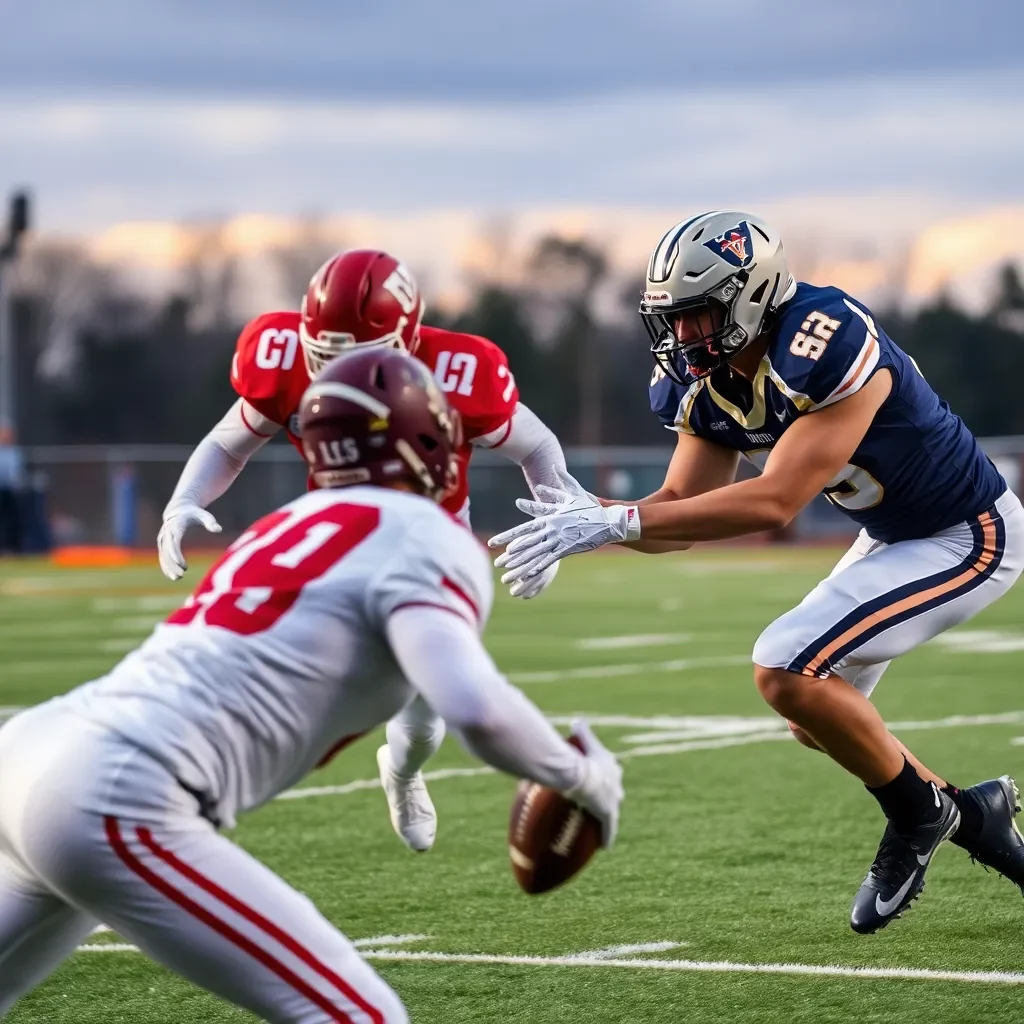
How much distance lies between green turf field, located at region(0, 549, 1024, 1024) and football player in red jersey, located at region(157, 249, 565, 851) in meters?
0.41

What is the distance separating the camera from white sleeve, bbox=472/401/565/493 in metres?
5.41

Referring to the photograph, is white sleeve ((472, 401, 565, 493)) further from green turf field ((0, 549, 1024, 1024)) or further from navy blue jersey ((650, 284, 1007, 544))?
green turf field ((0, 549, 1024, 1024))

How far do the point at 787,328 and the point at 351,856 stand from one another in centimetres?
224

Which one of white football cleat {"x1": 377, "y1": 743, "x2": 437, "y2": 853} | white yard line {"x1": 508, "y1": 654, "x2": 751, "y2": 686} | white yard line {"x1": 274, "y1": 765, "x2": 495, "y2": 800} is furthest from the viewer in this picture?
white yard line {"x1": 508, "y1": 654, "x2": 751, "y2": 686}

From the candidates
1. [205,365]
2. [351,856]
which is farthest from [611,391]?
[351,856]

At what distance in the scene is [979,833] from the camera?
197 inches

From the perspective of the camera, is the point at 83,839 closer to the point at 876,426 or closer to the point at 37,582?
the point at 876,426

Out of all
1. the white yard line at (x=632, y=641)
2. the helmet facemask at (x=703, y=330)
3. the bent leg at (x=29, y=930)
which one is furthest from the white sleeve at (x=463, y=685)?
the white yard line at (x=632, y=641)

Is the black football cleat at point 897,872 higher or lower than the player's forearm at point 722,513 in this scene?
lower

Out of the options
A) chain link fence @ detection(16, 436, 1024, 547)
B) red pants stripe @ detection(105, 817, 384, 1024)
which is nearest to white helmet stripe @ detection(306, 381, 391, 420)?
red pants stripe @ detection(105, 817, 384, 1024)

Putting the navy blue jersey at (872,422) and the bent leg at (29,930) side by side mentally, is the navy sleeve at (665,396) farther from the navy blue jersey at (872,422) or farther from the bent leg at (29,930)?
the bent leg at (29,930)

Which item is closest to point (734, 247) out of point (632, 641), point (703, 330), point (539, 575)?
point (703, 330)

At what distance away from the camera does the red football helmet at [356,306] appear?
4.82 meters

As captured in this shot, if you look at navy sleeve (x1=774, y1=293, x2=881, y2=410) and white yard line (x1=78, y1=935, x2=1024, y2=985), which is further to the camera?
navy sleeve (x1=774, y1=293, x2=881, y2=410)
